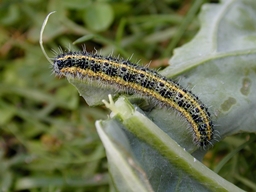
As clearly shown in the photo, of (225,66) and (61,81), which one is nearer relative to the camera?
(225,66)

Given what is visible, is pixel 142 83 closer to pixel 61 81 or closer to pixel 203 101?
pixel 203 101

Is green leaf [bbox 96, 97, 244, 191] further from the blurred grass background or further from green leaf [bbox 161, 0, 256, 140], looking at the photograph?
the blurred grass background

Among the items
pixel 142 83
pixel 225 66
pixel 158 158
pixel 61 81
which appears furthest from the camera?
pixel 61 81

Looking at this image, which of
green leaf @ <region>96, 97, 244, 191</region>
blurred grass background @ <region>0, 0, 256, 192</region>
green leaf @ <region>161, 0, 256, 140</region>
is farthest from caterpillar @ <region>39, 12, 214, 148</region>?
blurred grass background @ <region>0, 0, 256, 192</region>

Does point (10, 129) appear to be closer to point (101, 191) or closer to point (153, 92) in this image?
point (101, 191)

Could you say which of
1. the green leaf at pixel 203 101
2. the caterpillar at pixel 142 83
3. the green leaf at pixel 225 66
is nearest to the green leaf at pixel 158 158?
the green leaf at pixel 203 101

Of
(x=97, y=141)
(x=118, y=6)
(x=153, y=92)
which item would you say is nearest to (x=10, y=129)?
(x=97, y=141)

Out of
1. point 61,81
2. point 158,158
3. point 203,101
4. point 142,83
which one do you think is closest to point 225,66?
point 203,101

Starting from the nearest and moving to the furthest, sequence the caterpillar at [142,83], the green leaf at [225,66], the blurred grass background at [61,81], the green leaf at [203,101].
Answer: the green leaf at [203,101] → the caterpillar at [142,83] → the green leaf at [225,66] → the blurred grass background at [61,81]

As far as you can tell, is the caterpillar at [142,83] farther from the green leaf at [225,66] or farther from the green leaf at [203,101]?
the green leaf at [225,66]
